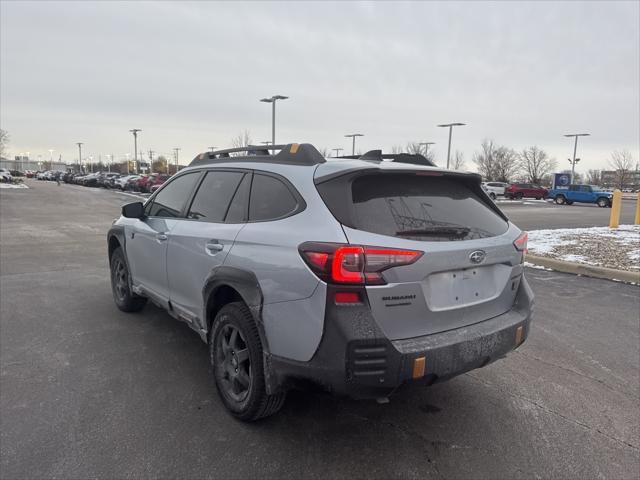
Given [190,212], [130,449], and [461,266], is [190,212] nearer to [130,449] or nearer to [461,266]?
[130,449]

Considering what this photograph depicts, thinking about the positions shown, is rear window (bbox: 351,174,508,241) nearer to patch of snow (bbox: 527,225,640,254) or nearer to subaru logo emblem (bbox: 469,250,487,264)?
subaru logo emblem (bbox: 469,250,487,264)

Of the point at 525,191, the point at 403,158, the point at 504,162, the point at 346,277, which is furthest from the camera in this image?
the point at 504,162

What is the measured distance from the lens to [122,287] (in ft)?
17.4

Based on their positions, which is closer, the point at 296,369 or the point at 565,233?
the point at 296,369

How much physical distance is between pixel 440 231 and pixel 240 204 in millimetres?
1404

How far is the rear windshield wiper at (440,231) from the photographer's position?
2.58 meters

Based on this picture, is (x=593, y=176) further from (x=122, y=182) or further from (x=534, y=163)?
(x=122, y=182)

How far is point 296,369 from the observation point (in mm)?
2523

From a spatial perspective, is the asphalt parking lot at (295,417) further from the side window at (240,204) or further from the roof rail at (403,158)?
the roof rail at (403,158)

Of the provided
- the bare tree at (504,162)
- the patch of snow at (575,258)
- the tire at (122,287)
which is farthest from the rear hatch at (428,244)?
the bare tree at (504,162)

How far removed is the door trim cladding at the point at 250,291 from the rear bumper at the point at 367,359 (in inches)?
2.9

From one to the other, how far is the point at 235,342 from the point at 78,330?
253 cm

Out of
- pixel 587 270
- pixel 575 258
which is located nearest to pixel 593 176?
pixel 575 258

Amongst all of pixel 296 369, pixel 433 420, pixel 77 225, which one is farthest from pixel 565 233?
pixel 77 225
